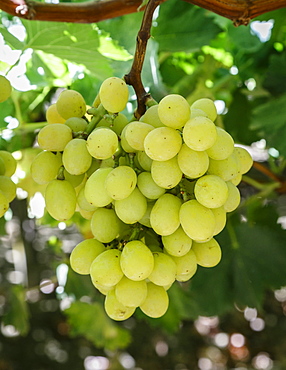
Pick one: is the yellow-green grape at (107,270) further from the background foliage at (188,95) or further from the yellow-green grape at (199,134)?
the background foliage at (188,95)

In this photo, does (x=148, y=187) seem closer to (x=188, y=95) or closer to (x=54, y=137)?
(x=54, y=137)

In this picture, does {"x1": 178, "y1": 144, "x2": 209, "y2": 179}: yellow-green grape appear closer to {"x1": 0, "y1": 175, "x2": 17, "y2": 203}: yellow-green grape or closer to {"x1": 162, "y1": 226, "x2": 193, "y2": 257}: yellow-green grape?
{"x1": 162, "y1": 226, "x2": 193, "y2": 257}: yellow-green grape

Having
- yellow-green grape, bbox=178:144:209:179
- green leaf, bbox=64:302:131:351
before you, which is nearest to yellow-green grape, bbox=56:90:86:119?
yellow-green grape, bbox=178:144:209:179

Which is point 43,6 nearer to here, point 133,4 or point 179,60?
point 133,4

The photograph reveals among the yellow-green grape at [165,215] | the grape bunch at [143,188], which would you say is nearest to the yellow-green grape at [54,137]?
the grape bunch at [143,188]

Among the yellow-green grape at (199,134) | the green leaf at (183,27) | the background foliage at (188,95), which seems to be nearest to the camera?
the yellow-green grape at (199,134)

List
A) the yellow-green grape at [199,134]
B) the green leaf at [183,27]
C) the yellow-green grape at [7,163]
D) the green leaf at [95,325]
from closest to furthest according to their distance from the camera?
1. the yellow-green grape at [199,134]
2. the yellow-green grape at [7,163]
3. the green leaf at [183,27]
4. the green leaf at [95,325]

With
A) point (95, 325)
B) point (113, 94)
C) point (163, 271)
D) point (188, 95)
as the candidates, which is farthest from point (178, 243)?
point (95, 325)
